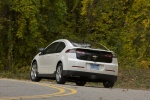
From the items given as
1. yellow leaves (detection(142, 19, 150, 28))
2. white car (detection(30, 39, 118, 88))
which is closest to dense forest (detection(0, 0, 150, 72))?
yellow leaves (detection(142, 19, 150, 28))

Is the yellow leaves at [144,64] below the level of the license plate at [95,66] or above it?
below

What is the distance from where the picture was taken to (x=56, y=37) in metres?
30.1

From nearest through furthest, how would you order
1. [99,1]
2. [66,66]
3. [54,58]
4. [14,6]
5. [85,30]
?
1. [66,66]
2. [54,58]
3. [14,6]
4. [99,1]
5. [85,30]

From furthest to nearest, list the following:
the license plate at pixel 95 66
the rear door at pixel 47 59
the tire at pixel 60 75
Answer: the rear door at pixel 47 59
the tire at pixel 60 75
the license plate at pixel 95 66

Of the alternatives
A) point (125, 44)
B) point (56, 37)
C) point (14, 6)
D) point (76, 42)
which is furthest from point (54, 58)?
point (125, 44)

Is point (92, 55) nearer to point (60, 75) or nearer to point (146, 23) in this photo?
point (60, 75)

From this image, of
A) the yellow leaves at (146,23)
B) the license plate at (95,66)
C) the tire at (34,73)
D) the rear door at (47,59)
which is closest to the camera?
the license plate at (95,66)

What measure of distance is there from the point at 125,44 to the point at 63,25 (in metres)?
4.55

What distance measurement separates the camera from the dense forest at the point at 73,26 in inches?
1069

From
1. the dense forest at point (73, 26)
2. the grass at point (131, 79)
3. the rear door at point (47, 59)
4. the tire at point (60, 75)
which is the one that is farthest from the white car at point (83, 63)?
the dense forest at point (73, 26)

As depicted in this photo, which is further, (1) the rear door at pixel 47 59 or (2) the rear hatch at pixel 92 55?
(1) the rear door at pixel 47 59

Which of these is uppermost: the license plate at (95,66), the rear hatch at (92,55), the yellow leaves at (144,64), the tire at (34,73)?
the rear hatch at (92,55)

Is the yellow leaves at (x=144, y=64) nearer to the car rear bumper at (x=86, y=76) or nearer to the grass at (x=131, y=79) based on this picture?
the grass at (x=131, y=79)

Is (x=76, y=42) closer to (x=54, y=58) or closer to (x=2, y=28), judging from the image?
(x=54, y=58)
